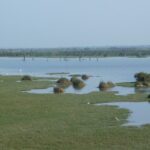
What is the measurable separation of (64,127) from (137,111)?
881cm

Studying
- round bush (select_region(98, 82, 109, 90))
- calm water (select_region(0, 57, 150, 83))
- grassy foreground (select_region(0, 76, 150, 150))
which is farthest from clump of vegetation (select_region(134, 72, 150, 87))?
grassy foreground (select_region(0, 76, 150, 150))

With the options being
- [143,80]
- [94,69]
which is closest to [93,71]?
[94,69]

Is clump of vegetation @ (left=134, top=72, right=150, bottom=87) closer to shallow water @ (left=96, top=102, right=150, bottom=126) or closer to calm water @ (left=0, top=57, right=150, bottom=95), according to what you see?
calm water @ (left=0, top=57, right=150, bottom=95)

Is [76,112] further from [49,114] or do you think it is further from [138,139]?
[138,139]

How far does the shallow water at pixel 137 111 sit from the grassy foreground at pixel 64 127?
0.54 meters

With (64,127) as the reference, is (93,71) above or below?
below

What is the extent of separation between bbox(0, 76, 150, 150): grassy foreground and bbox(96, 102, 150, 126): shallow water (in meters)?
0.54

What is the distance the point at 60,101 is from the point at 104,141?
17555 millimetres

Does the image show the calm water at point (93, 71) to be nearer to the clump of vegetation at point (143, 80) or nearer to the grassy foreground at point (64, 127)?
the clump of vegetation at point (143, 80)

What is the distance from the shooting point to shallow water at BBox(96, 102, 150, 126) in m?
28.7

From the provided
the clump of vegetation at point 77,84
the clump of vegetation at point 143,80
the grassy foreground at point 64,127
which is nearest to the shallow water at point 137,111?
the grassy foreground at point 64,127

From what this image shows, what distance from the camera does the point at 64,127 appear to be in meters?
26.4

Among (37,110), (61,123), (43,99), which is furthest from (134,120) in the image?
(43,99)

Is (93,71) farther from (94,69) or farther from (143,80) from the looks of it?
(143,80)
